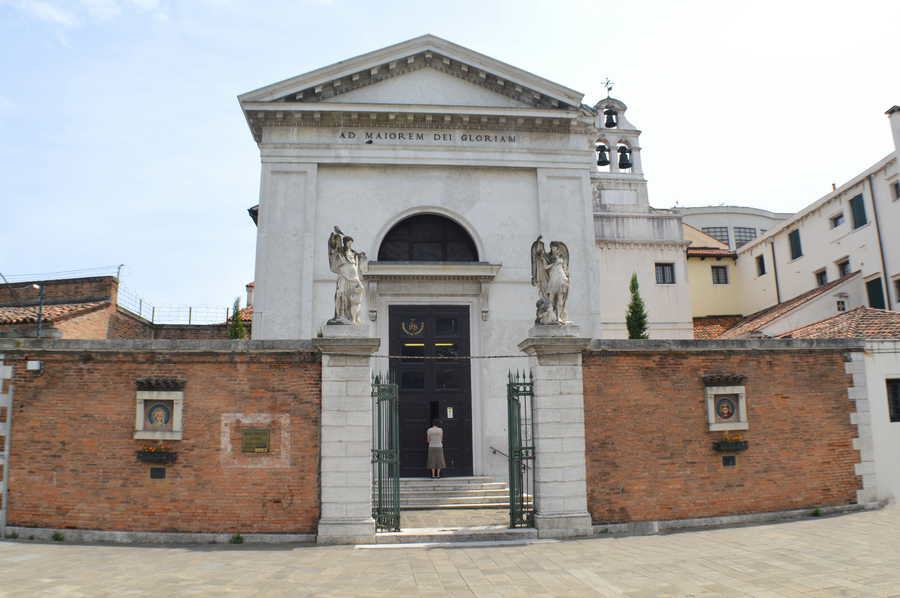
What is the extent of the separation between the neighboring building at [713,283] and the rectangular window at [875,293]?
8371 mm

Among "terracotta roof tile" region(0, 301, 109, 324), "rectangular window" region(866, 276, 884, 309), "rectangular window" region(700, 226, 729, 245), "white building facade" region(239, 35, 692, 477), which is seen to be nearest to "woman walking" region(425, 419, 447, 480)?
"white building facade" region(239, 35, 692, 477)

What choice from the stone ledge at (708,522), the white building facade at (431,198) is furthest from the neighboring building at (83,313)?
the stone ledge at (708,522)

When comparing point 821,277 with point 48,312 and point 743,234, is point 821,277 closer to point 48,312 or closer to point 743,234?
point 743,234

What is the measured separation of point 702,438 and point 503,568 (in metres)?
4.92

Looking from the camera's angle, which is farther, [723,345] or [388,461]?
[723,345]

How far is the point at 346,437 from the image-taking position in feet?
37.6

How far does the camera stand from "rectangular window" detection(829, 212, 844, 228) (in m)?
27.4

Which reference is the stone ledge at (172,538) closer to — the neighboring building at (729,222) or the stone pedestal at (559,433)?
the stone pedestal at (559,433)

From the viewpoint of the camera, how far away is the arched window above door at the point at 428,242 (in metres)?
18.5

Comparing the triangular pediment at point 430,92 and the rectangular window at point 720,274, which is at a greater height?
the triangular pediment at point 430,92

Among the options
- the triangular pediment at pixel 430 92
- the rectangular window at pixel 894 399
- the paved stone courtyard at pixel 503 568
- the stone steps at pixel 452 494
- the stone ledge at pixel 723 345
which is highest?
the triangular pediment at pixel 430 92

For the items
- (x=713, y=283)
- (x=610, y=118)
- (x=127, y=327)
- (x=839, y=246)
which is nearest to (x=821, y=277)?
(x=839, y=246)

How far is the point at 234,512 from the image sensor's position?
446 inches

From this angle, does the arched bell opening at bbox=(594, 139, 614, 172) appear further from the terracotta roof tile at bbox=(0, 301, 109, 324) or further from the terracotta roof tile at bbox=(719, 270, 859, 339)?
the terracotta roof tile at bbox=(0, 301, 109, 324)
